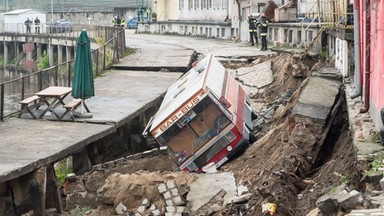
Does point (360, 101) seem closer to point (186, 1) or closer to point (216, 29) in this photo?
point (216, 29)

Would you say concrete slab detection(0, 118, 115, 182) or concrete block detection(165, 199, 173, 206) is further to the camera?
concrete slab detection(0, 118, 115, 182)

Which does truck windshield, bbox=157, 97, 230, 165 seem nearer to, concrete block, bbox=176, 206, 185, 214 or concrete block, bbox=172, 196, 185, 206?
concrete block, bbox=172, 196, 185, 206

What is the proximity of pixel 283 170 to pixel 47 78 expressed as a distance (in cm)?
1401

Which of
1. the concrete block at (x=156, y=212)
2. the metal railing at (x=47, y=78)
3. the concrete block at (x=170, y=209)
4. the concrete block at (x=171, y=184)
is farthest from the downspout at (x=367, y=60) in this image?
the metal railing at (x=47, y=78)

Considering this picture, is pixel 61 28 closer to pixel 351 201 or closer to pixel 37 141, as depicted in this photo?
pixel 37 141

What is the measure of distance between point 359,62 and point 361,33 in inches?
22.3

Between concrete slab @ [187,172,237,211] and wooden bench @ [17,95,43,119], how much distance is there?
6126 millimetres

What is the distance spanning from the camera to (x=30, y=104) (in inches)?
787

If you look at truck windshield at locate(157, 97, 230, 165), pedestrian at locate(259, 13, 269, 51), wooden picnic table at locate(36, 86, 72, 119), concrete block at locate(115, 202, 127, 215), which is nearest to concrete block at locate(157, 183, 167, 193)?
concrete block at locate(115, 202, 127, 215)

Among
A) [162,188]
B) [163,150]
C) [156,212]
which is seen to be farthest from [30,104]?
[156,212]

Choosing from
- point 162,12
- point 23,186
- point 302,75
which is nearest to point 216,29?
point 162,12

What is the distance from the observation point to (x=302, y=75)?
23.2 metres

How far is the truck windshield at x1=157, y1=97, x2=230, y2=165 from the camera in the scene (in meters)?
16.6

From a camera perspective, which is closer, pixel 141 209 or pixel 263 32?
pixel 141 209
